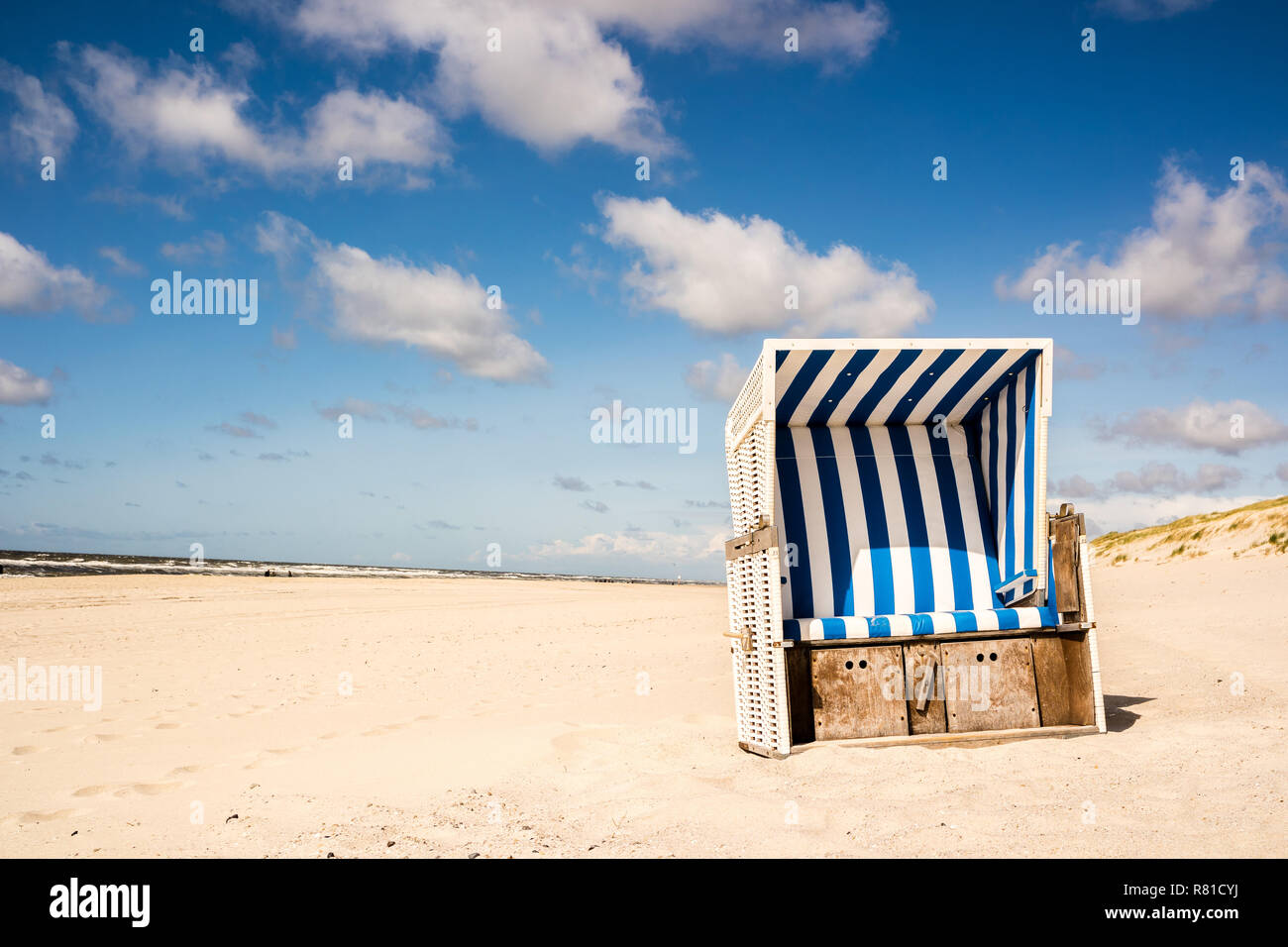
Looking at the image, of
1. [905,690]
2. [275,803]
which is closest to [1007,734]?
[905,690]

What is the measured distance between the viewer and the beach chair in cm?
509

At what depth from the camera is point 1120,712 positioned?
19.4ft

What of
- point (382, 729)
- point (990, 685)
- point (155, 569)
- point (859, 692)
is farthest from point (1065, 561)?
point (155, 569)

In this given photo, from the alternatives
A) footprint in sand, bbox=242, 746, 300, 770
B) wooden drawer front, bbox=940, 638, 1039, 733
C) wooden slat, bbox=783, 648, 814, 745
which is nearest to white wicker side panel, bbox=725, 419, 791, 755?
wooden slat, bbox=783, 648, 814, 745

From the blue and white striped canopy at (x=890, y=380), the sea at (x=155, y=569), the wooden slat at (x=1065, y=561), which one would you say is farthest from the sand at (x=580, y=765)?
the sea at (x=155, y=569)

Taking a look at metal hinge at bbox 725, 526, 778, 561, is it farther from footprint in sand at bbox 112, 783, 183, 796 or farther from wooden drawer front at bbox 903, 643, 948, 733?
footprint in sand at bbox 112, 783, 183, 796

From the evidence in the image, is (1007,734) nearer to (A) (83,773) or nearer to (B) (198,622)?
(A) (83,773)

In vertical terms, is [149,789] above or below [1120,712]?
above

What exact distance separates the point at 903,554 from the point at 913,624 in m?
1.28

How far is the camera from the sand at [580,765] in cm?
350

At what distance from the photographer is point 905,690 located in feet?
16.8

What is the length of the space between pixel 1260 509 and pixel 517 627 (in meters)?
18.9

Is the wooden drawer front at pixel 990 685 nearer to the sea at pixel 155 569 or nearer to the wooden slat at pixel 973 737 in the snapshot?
the wooden slat at pixel 973 737

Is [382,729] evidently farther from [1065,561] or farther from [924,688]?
[1065,561]
